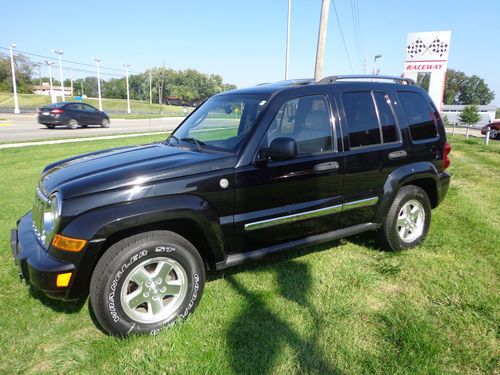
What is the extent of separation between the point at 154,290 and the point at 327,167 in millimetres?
1860

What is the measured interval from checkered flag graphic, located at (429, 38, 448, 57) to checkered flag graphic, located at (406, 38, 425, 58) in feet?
1.17

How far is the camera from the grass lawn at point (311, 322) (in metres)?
2.52

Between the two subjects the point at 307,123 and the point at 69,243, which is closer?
the point at 69,243

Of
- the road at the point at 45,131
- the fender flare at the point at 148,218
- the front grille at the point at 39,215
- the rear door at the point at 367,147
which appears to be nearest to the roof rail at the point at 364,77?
the rear door at the point at 367,147

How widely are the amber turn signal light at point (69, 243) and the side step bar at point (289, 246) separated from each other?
1096 mm

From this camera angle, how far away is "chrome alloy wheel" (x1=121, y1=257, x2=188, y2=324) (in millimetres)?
2754

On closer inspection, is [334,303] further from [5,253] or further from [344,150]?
[5,253]

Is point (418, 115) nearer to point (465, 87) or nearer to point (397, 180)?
point (397, 180)

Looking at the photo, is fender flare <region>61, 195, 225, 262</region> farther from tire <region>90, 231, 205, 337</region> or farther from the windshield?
the windshield

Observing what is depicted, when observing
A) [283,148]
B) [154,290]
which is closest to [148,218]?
[154,290]

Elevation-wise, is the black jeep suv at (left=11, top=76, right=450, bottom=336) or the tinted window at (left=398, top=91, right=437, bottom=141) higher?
the tinted window at (left=398, top=91, right=437, bottom=141)

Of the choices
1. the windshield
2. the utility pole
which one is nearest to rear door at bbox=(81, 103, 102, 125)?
the utility pole

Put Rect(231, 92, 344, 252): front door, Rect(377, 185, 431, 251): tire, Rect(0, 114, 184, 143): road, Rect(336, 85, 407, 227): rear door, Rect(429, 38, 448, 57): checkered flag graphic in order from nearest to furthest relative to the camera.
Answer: Rect(231, 92, 344, 252): front door
Rect(336, 85, 407, 227): rear door
Rect(377, 185, 431, 251): tire
Rect(429, 38, 448, 57): checkered flag graphic
Rect(0, 114, 184, 143): road

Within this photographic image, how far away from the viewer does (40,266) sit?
2.55 m
